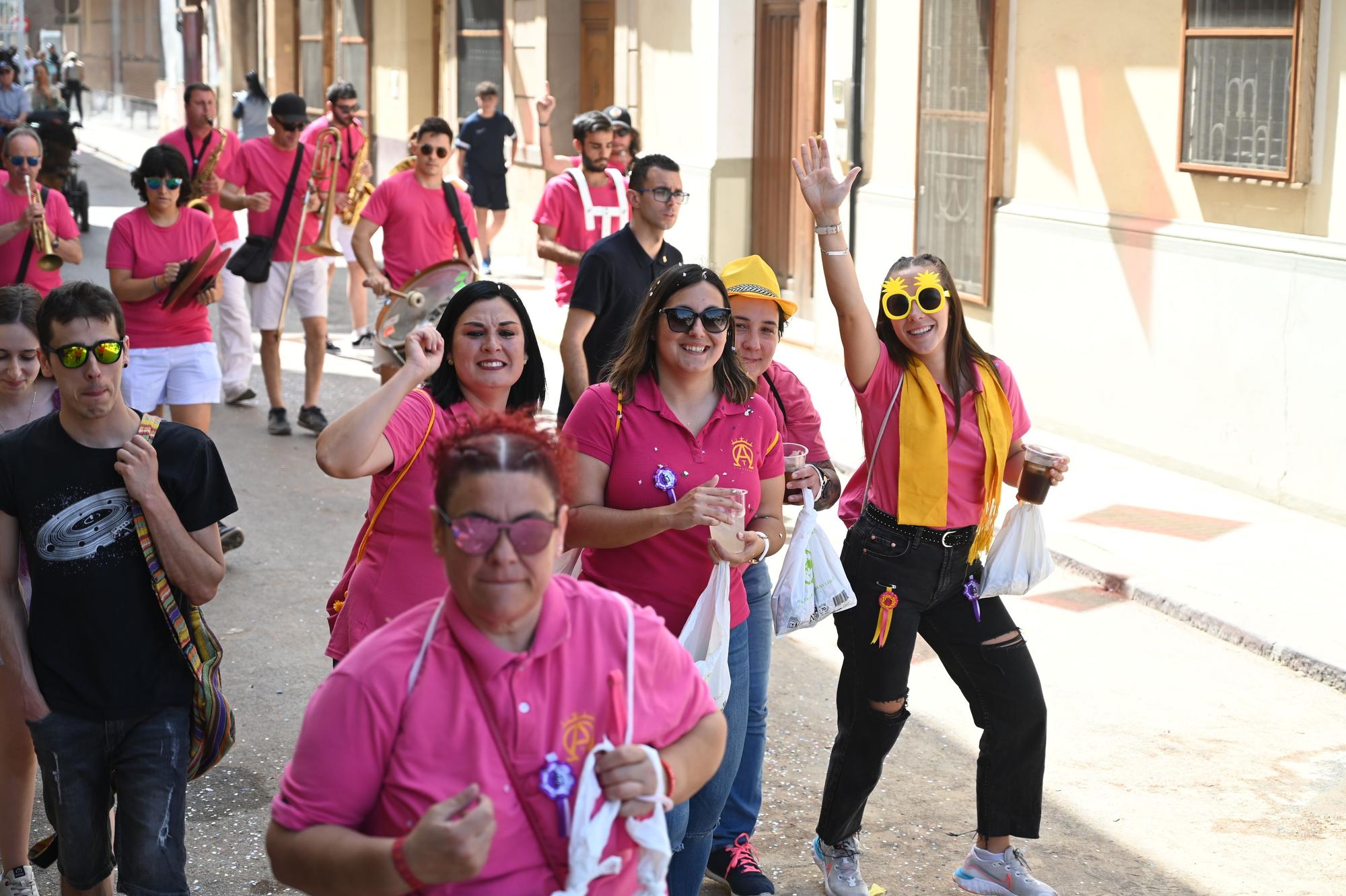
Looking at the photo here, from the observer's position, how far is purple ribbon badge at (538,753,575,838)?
8.30ft

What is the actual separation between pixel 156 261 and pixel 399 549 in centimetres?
454

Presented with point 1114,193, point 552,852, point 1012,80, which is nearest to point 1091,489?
point 1114,193

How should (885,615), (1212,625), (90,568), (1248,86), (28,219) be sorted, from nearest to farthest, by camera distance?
(90,568), (885,615), (1212,625), (28,219), (1248,86)

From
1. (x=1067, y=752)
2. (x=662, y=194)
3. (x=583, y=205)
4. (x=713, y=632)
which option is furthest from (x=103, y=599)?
(x=583, y=205)

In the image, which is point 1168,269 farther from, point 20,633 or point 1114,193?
point 20,633

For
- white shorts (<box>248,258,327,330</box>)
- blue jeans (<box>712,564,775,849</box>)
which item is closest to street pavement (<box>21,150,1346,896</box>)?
blue jeans (<box>712,564,775,849</box>)

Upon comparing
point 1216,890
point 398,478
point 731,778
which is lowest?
point 1216,890

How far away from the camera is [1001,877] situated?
487cm

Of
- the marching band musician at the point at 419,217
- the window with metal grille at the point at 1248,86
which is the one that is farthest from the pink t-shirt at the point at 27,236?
the window with metal grille at the point at 1248,86

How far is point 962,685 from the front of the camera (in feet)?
16.2

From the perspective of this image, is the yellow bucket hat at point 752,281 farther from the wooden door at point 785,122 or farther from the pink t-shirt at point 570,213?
the wooden door at point 785,122

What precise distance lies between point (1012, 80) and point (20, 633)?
29.8 ft

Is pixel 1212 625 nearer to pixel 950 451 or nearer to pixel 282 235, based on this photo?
pixel 950 451

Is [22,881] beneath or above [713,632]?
beneath
